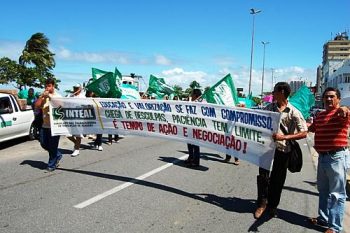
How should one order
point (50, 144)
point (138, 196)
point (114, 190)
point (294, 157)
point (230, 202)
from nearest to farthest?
point (294, 157) → point (230, 202) → point (138, 196) → point (114, 190) → point (50, 144)

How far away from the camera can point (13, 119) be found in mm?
12719

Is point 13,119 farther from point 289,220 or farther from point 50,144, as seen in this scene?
point 289,220

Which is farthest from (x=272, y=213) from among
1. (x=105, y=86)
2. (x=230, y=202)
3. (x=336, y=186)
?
(x=105, y=86)

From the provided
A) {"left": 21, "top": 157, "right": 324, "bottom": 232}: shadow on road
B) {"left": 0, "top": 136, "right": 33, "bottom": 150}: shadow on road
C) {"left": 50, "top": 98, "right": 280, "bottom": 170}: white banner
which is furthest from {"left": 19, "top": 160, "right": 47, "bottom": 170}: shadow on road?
{"left": 0, "top": 136, "right": 33, "bottom": 150}: shadow on road

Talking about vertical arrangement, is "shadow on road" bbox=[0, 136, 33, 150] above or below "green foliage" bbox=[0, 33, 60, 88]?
below

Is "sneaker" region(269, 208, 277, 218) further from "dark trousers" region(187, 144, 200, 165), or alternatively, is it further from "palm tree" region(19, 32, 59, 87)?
"palm tree" region(19, 32, 59, 87)

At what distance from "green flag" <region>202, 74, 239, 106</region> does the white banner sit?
6.64ft

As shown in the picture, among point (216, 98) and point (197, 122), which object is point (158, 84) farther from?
point (197, 122)

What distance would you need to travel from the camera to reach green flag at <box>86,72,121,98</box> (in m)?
12.8

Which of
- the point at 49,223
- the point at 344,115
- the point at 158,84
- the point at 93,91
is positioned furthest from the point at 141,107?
the point at 158,84

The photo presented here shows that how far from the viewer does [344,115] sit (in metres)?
5.10

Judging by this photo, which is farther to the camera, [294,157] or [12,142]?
[12,142]

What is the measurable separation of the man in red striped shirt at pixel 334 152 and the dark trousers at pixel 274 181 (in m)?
0.58

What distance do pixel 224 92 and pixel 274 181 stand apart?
3.82m
